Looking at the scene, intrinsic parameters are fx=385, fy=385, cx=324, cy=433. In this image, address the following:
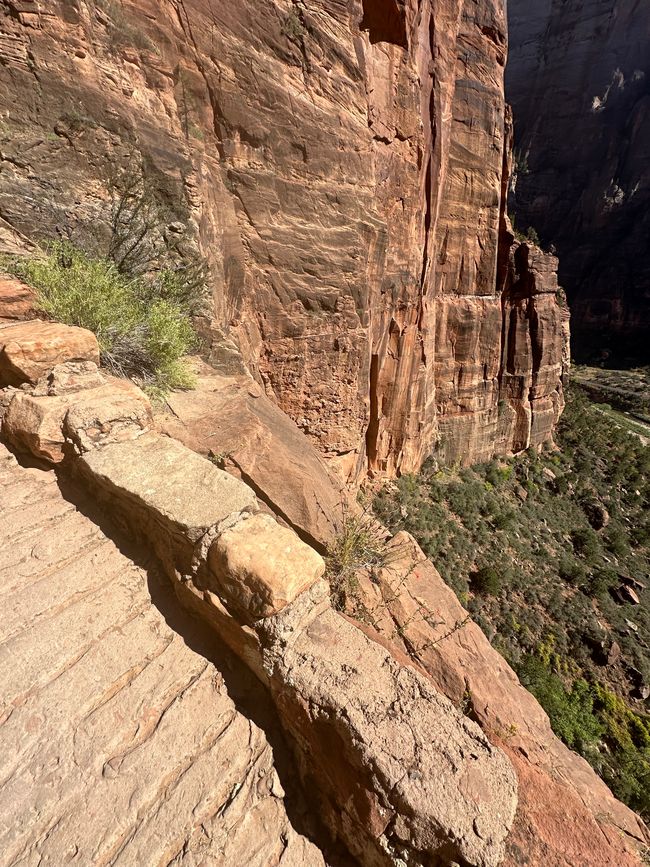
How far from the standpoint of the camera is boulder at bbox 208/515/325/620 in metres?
2.27

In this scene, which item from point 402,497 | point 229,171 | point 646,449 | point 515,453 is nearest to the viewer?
point 229,171

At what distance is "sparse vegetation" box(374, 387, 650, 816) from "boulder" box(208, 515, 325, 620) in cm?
1143

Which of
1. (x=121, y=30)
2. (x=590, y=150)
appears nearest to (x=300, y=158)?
(x=121, y=30)

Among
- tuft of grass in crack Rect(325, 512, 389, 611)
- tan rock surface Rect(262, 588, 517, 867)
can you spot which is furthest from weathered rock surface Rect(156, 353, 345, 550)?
tan rock surface Rect(262, 588, 517, 867)

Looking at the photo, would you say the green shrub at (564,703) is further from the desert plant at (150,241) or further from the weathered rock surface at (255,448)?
the desert plant at (150,241)

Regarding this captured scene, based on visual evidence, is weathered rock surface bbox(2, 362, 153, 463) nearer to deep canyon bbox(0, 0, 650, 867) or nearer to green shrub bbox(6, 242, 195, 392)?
deep canyon bbox(0, 0, 650, 867)

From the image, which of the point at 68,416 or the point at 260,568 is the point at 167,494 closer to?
the point at 260,568

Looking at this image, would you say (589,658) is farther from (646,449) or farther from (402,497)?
(646,449)

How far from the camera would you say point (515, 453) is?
71.6 feet

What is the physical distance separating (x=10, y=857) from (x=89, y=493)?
2015 mm

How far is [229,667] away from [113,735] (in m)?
0.67

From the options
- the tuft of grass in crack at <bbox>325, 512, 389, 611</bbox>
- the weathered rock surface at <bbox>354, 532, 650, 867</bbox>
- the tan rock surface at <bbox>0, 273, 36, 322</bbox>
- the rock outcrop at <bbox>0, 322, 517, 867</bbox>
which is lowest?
the weathered rock surface at <bbox>354, 532, 650, 867</bbox>

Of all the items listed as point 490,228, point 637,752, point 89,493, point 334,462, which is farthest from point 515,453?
point 89,493

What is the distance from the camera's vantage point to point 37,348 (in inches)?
128
